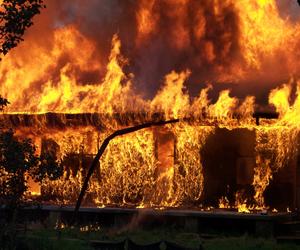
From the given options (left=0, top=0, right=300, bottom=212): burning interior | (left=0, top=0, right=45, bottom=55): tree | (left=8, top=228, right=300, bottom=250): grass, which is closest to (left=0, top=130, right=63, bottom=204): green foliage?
(left=8, top=228, right=300, bottom=250): grass

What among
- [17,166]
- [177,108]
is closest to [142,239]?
[177,108]

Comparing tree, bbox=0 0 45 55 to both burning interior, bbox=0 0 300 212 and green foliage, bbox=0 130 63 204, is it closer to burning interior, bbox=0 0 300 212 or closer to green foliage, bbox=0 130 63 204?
green foliage, bbox=0 130 63 204

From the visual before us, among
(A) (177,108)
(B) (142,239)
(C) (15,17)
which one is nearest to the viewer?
(C) (15,17)

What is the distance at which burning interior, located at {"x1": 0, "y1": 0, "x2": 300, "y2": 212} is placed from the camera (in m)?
17.7

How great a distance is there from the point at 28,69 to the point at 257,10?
7.59 metres

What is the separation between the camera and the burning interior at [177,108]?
17656mm

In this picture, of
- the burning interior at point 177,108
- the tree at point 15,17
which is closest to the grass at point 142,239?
the burning interior at point 177,108

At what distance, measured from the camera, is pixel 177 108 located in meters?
17.4

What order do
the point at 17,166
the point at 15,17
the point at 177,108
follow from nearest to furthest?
the point at 15,17 < the point at 17,166 < the point at 177,108

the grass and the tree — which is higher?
the tree

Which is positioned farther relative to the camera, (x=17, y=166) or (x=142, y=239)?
(x=142, y=239)

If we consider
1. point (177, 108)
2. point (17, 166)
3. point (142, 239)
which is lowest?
point (142, 239)

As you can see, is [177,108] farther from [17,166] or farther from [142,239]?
[17,166]

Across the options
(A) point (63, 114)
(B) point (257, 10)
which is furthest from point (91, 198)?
(B) point (257, 10)
